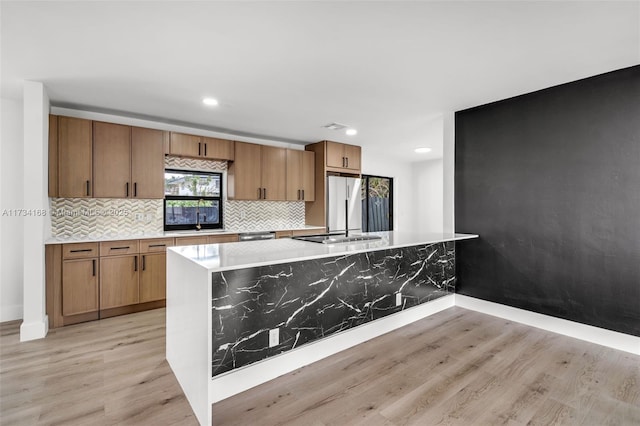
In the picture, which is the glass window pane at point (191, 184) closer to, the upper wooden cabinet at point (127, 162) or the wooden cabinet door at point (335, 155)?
the upper wooden cabinet at point (127, 162)

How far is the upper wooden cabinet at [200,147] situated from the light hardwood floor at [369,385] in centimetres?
235

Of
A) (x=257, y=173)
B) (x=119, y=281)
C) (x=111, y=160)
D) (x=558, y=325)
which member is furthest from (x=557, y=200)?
(x=111, y=160)

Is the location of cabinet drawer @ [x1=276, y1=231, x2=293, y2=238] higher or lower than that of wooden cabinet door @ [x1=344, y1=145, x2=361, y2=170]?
lower

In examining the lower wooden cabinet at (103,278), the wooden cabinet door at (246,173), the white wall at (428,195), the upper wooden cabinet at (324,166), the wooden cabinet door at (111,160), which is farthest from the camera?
the white wall at (428,195)

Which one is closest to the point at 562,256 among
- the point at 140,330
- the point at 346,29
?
the point at 346,29

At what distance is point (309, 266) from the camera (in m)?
2.43

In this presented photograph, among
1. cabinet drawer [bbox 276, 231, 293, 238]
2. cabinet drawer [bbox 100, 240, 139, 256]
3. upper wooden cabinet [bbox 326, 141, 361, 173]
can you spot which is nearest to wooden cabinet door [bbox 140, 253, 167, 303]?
cabinet drawer [bbox 100, 240, 139, 256]

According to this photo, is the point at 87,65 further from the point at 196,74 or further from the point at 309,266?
the point at 309,266

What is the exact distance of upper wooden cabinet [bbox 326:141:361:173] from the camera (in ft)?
18.0

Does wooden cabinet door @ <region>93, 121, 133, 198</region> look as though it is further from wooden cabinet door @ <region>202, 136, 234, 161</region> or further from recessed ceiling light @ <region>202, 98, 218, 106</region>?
recessed ceiling light @ <region>202, 98, 218, 106</region>

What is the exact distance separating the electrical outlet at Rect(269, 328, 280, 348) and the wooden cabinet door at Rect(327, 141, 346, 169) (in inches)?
145

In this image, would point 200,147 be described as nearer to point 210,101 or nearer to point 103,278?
point 210,101

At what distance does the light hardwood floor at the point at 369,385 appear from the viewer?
1883 mm

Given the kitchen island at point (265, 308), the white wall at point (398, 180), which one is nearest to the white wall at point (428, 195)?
the white wall at point (398, 180)
